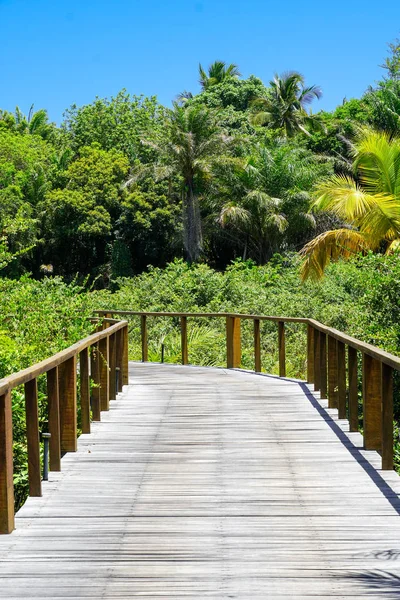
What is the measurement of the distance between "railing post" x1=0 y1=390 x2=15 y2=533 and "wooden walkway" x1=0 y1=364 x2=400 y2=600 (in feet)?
0.38

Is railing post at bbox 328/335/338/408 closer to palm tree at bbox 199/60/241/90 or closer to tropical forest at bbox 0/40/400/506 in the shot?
tropical forest at bbox 0/40/400/506

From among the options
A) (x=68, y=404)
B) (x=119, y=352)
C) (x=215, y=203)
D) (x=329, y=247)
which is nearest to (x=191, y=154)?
(x=215, y=203)

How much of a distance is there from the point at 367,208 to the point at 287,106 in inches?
1270

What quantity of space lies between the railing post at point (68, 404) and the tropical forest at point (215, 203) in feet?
22.8

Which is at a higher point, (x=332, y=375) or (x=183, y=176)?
(x=183, y=176)

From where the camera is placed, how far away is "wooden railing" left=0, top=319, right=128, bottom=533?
4902 millimetres

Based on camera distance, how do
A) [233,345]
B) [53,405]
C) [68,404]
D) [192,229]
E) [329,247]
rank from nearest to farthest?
[53,405] < [68,404] < [233,345] < [329,247] < [192,229]

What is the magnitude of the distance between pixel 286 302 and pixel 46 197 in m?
24.7

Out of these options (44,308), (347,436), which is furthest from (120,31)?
(347,436)

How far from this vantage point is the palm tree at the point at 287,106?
49906 millimetres

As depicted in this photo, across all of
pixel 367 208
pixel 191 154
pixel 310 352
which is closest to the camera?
pixel 310 352

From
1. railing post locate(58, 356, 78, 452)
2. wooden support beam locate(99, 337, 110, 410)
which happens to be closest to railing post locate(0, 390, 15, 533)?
railing post locate(58, 356, 78, 452)

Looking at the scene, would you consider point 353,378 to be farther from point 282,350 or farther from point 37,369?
point 282,350

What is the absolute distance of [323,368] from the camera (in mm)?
10469
